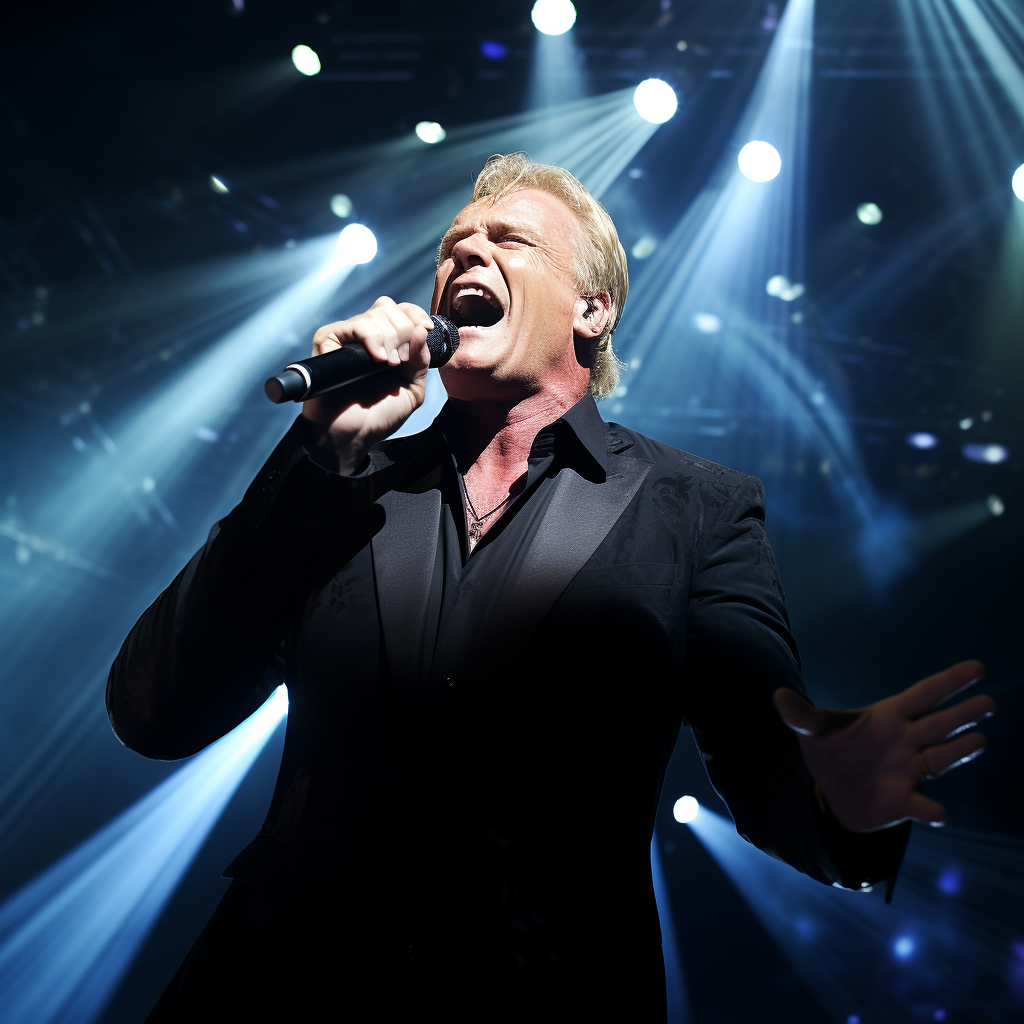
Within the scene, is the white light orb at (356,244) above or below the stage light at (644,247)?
below

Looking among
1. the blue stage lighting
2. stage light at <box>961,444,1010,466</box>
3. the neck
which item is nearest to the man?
the neck

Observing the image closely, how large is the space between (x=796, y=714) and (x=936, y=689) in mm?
131

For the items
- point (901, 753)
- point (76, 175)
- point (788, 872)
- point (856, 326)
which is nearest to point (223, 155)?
point (76, 175)

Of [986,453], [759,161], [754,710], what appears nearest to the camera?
[754,710]

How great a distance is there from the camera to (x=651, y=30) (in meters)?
3.75

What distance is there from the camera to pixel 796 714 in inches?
29.8

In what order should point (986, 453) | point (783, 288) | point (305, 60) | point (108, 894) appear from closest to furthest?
1. point (305, 60)
2. point (108, 894)
3. point (783, 288)
4. point (986, 453)

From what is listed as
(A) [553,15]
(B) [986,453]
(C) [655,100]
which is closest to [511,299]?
(A) [553,15]

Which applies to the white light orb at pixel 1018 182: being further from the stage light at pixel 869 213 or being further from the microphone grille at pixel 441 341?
the microphone grille at pixel 441 341

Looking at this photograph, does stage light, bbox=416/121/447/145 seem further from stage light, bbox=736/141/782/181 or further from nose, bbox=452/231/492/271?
nose, bbox=452/231/492/271

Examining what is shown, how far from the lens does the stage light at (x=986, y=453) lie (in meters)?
5.21

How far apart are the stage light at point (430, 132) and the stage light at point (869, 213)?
254 centimetres

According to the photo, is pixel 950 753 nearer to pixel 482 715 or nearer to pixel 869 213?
pixel 482 715

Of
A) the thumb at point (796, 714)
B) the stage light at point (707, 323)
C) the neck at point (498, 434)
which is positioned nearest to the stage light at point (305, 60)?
the stage light at point (707, 323)
